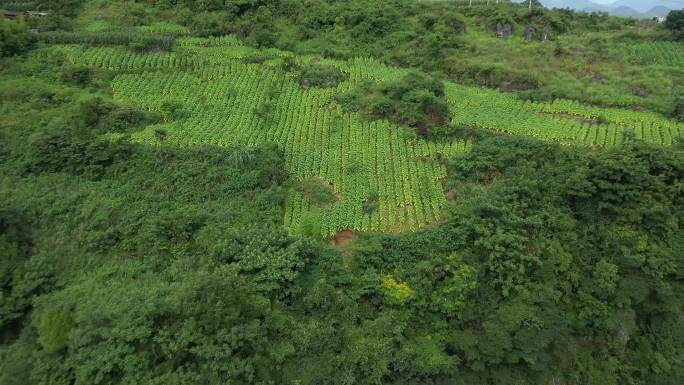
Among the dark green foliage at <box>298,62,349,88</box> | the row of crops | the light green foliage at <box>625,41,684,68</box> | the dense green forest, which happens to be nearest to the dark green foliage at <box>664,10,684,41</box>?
the light green foliage at <box>625,41,684,68</box>

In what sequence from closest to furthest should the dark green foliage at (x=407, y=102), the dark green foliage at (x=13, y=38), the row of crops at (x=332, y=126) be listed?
the row of crops at (x=332, y=126)
the dark green foliage at (x=407, y=102)
the dark green foliage at (x=13, y=38)

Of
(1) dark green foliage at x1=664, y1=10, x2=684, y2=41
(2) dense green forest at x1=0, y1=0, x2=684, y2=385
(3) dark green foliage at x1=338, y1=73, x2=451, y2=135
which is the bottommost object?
(2) dense green forest at x1=0, y1=0, x2=684, y2=385

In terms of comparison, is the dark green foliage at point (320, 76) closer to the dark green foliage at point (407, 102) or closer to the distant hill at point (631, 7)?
the dark green foliage at point (407, 102)

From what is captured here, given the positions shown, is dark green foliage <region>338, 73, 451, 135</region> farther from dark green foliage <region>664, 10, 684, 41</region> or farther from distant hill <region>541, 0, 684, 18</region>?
distant hill <region>541, 0, 684, 18</region>

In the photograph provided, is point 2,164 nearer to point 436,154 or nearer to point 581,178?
point 436,154

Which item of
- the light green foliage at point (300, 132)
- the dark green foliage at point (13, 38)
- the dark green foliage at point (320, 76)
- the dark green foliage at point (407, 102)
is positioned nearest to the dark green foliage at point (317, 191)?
the light green foliage at point (300, 132)

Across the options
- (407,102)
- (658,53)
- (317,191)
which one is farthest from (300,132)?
(658,53)

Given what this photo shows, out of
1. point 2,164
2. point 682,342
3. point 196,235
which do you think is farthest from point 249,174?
point 682,342
